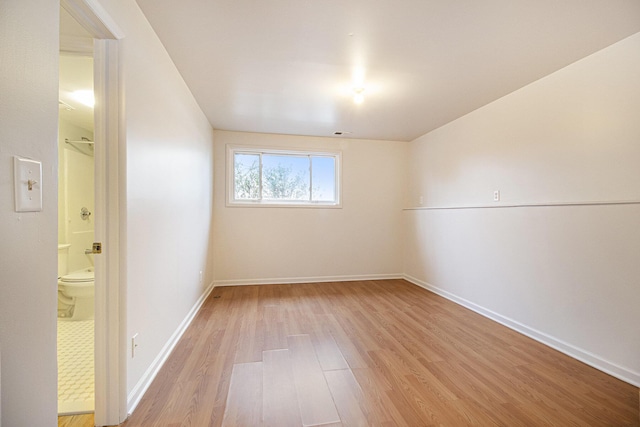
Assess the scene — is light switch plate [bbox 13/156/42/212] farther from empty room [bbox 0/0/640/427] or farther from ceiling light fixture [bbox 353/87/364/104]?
ceiling light fixture [bbox 353/87/364/104]

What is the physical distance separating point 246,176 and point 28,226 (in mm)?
3569

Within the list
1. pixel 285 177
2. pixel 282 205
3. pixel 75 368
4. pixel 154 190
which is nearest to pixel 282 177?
pixel 285 177

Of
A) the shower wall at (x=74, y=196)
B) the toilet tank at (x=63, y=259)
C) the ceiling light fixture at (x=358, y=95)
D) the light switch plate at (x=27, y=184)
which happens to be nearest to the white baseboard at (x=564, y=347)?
the ceiling light fixture at (x=358, y=95)

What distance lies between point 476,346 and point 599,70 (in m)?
2.34

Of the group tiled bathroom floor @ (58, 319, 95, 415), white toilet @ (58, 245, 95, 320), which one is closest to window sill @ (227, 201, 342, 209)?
white toilet @ (58, 245, 95, 320)

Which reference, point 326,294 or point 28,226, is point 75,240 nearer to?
point 326,294

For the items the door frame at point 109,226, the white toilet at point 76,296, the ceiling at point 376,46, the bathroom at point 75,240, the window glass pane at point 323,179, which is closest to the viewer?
the door frame at point 109,226

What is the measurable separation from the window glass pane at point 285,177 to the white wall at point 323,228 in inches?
9.1

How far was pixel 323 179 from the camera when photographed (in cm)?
439

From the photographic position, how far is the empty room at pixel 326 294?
0.74 m

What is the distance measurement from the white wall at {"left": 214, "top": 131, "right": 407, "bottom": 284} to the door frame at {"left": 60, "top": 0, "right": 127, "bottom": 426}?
2606 mm

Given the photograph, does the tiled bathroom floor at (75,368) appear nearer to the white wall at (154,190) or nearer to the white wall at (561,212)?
the white wall at (154,190)

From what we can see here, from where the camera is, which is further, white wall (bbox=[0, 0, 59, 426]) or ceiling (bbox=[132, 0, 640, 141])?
ceiling (bbox=[132, 0, 640, 141])

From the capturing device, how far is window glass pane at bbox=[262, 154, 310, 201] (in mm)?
4203
